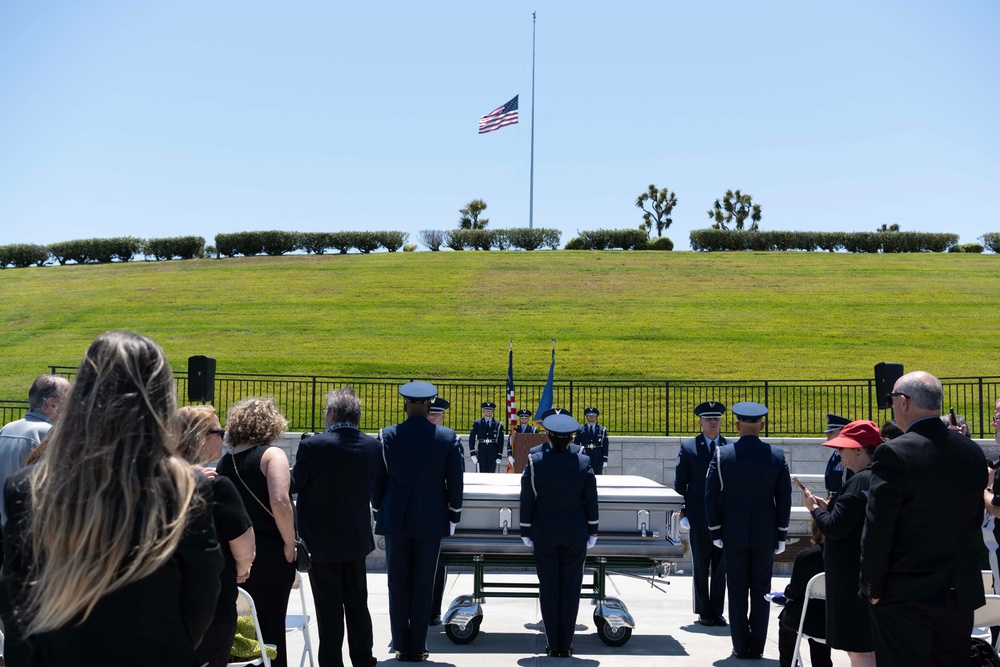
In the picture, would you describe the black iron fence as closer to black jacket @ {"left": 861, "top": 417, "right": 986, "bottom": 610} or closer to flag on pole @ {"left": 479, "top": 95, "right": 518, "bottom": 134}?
black jacket @ {"left": 861, "top": 417, "right": 986, "bottom": 610}

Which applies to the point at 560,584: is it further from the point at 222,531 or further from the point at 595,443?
the point at 595,443

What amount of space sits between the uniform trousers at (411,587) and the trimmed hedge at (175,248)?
41608mm

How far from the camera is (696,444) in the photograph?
825cm

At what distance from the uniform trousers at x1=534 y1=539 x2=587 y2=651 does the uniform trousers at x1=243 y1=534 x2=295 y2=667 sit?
86.3 inches

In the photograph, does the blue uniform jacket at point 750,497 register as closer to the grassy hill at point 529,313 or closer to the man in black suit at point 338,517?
the man in black suit at point 338,517

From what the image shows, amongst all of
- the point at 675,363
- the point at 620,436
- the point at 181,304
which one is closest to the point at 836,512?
the point at 620,436

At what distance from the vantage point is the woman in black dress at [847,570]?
188 inches

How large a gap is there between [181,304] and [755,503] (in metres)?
28.3

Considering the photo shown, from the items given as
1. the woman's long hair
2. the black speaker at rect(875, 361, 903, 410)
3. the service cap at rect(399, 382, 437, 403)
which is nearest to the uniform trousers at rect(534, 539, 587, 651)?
the service cap at rect(399, 382, 437, 403)

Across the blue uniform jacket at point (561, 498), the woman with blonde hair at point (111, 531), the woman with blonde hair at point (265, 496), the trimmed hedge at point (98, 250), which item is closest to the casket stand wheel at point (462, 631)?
the blue uniform jacket at point (561, 498)

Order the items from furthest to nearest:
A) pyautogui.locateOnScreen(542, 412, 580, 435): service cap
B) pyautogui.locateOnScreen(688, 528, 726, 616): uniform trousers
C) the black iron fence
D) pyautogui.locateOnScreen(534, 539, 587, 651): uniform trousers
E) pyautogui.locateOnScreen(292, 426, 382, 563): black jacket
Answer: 1. the black iron fence
2. pyautogui.locateOnScreen(688, 528, 726, 616): uniform trousers
3. pyautogui.locateOnScreen(534, 539, 587, 651): uniform trousers
4. pyautogui.locateOnScreen(542, 412, 580, 435): service cap
5. pyautogui.locateOnScreen(292, 426, 382, 563): black jacket

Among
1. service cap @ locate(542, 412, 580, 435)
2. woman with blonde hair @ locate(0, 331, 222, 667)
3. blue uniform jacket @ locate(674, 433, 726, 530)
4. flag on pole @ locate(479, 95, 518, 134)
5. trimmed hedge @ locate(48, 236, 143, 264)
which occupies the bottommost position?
blue uniform jacket @ locate(674, 433, 726, 530)

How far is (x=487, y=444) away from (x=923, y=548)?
11.3m

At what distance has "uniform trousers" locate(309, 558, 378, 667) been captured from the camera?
590cm
